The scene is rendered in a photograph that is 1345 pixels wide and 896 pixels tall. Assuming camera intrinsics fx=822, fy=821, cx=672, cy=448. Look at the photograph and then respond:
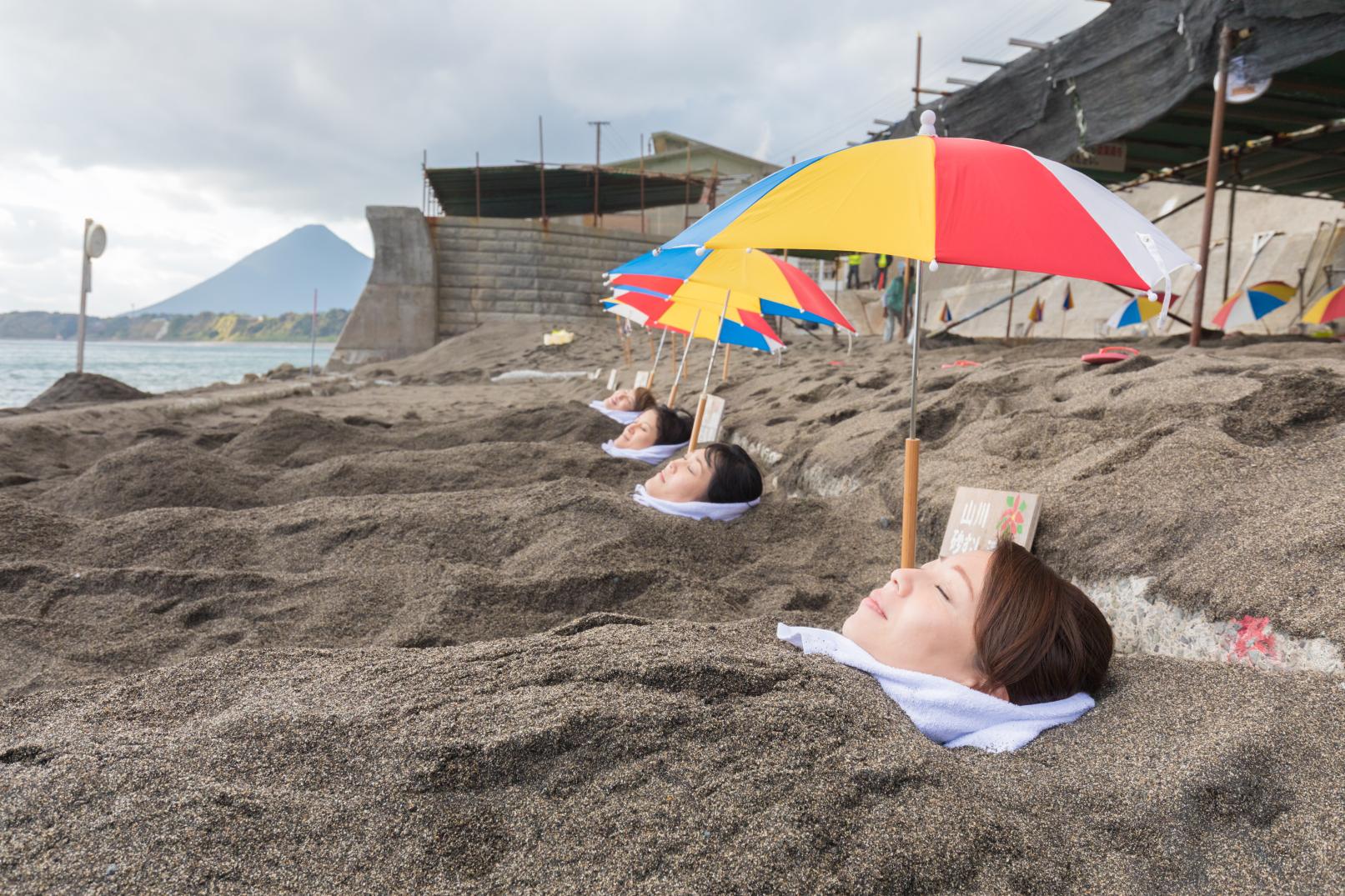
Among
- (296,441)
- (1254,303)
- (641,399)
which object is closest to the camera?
(296,441)

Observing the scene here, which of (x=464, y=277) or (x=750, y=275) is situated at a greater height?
(x=464, y=277)

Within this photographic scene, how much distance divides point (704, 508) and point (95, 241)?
987 cm

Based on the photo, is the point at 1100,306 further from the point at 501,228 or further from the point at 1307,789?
the point at 501,228

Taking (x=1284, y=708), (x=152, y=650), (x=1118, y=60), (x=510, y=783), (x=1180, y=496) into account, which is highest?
(x=1118, y=60)

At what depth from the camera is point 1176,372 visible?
10.7ft

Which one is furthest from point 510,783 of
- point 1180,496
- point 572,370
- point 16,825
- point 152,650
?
point 572,370

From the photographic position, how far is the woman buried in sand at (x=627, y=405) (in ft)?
22.4

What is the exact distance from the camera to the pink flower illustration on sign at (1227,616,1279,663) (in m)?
1.65

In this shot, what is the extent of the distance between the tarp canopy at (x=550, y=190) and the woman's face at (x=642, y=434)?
52.2ft

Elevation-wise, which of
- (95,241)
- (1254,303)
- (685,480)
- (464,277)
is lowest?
(685,480)

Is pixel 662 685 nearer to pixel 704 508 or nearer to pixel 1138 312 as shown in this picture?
pixel 704 508

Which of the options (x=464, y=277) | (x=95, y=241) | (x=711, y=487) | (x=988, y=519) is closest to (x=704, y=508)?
(x=711, y=487)

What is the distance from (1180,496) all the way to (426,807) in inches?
80.6

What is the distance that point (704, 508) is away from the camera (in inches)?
143
